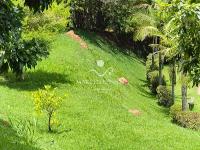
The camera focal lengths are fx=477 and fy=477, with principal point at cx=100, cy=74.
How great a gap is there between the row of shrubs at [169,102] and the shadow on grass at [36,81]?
27.9ft

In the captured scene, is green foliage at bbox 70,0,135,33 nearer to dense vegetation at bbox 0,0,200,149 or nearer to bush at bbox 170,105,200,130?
dense vegetation at bbox 0,0,200,149

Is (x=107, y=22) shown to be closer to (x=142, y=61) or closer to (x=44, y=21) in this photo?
(x=142, y=61)

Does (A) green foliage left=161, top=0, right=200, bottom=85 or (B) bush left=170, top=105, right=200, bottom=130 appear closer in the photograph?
(A) green foliage left=161, top=0, right=200, bottom=85

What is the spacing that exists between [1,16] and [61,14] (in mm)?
27917

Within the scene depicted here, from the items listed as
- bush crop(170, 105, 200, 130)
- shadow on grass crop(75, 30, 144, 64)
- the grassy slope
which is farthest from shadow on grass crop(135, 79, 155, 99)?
bush crop(170, 105, 200, 130)

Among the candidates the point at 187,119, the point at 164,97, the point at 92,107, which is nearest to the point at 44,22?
the point at 92,107

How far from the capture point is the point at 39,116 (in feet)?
87.1

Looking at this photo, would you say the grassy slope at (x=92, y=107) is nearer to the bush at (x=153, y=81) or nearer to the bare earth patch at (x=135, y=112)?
the bare earth patch at (x=135, y=112)

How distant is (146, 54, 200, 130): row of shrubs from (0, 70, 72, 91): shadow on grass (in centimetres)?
850

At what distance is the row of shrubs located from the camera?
3356 cm

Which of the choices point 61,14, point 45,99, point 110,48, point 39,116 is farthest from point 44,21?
point 110,48

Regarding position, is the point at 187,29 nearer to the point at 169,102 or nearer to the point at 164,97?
the point at 169,102

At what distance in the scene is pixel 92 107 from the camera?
104 feet

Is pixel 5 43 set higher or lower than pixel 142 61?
higher
